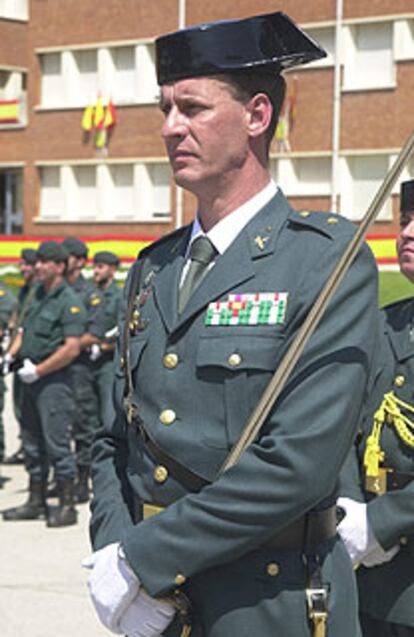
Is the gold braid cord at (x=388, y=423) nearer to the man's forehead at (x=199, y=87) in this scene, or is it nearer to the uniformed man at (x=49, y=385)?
the man's forehead at (x=199, y=87)

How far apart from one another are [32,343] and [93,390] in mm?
1912

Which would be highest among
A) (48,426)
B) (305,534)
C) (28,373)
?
(305,534)

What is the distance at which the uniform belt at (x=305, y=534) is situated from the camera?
7.75 ft

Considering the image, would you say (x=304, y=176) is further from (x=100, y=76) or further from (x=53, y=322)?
(x=53, y=322)

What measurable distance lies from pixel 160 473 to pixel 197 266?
0.45 metres

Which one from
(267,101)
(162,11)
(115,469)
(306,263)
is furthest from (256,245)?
(162,11)

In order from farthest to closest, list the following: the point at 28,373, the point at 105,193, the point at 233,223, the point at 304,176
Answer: the point at 105,193 → the point at 304,176 → the point at 28,373 → the point at 233,223

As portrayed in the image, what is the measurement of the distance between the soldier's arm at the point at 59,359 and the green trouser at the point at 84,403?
5.20 feet

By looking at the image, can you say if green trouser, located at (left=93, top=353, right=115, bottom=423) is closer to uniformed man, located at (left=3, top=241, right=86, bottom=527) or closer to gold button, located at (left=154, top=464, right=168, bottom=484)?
→ uniformed man, located at (left=3, top=241, right=86, bottom=527)

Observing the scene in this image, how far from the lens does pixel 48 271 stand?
28.4ft

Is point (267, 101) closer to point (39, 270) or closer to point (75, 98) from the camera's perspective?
point (39, 270)

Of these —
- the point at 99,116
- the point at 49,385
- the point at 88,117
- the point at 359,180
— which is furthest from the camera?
the point at 88,117

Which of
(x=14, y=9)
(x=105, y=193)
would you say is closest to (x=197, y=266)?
(x=105, y=193)

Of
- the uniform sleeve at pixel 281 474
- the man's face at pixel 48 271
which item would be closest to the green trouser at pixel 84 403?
the man's face at pixel 48 271
